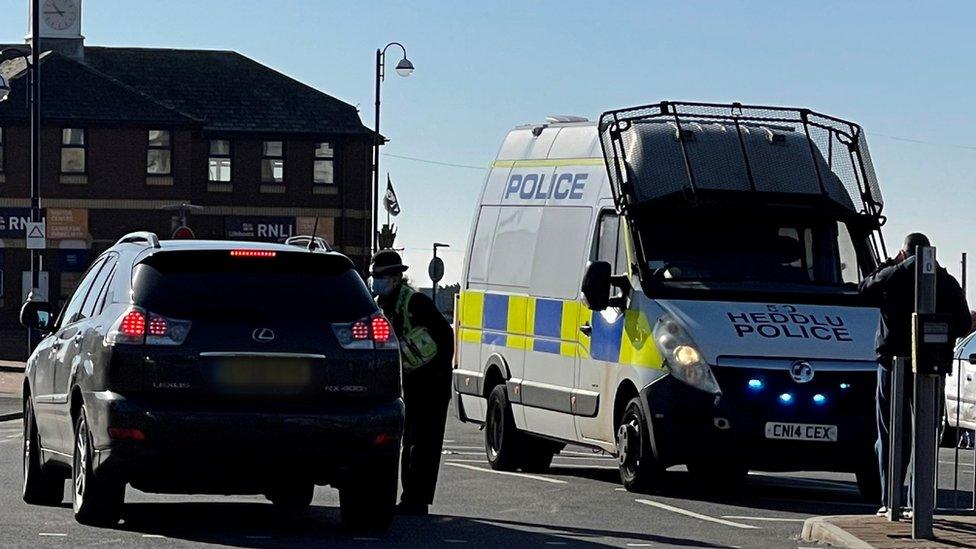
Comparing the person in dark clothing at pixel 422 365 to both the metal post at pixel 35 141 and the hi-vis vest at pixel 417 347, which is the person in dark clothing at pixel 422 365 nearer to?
the hi-vis vest at pixel 417 347

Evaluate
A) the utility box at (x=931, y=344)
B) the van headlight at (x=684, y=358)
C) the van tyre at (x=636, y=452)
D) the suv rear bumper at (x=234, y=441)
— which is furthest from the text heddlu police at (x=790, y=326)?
the suv rear bumper at (x=234, y=441)

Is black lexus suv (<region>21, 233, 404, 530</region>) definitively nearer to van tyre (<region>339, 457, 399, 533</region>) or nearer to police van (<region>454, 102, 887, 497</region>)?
van tyre (<region>339, 457, 399, 533</region>)

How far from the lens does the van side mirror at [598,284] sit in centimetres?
1491

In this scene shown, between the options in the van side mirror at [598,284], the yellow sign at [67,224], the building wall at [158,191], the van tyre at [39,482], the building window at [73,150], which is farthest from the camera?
the building window at [73,150]

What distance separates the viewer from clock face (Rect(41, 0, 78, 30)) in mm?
72938

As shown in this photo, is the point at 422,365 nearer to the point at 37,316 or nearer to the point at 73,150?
the point at 37,316

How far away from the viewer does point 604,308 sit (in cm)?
1505

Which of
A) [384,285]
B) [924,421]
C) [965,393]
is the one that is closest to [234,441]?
[384,285]

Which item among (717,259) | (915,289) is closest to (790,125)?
(717,259)

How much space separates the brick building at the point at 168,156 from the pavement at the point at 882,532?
54020 millimetres

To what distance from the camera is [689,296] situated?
14609mm

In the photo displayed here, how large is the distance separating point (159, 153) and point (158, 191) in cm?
138

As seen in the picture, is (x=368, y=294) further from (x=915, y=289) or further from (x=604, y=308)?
(x=604, y=308)

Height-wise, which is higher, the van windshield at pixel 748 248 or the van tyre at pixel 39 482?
the van windshield at pixel 748 248
